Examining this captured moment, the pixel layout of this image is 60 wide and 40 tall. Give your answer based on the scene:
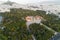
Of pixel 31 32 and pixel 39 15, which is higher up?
pixel 31 32

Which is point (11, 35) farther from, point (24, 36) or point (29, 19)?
point (29, 19)

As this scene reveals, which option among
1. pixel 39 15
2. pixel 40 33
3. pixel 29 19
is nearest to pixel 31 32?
pixel 40 33

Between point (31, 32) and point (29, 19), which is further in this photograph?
point (29, 19)

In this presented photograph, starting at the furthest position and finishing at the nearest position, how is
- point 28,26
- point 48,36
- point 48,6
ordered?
point 48,6 → point 28,26 → point 48,36

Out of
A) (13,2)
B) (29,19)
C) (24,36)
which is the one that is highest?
(24,36)

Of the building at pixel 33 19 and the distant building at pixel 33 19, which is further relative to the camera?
the distant building at pixel 33 19

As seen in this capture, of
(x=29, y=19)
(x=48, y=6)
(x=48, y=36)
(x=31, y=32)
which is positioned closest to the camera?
(x=48, y=36)

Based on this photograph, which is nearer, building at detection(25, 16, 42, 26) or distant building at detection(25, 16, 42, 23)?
building at detection(25, 16, 42, 26)

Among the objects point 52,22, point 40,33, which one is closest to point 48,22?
point 52,22

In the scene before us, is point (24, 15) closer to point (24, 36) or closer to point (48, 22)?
point (48, 22)
